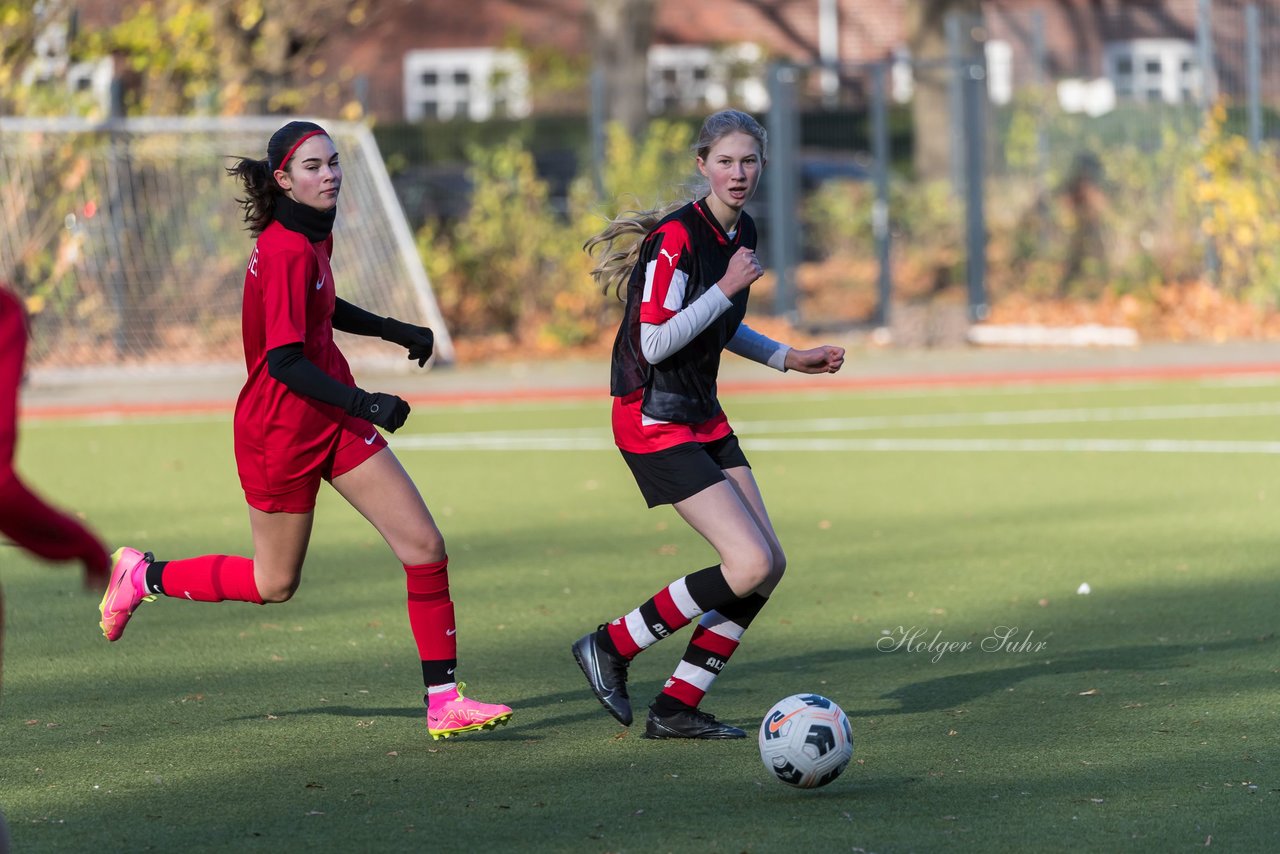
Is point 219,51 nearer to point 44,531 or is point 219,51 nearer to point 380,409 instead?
point 380,409

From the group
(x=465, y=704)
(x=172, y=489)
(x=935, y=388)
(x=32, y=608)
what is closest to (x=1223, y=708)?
(x=465, y=704)

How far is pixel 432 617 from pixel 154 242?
1499 centimetres

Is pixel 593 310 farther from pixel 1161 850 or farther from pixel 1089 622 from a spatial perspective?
pixel 1161 850

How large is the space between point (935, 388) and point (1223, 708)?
1183 cm

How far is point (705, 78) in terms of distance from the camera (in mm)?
36406

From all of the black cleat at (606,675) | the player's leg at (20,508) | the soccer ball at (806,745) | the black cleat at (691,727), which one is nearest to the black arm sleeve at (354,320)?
the black cleat at (606,675)

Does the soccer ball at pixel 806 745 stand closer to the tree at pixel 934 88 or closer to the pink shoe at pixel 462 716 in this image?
the pink shoe at pixel 462 716

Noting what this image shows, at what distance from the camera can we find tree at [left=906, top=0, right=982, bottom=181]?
79.4ft

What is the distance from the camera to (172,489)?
12.7 metres

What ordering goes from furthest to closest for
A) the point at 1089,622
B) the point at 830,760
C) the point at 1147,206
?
the point at 1147,206, the point at 1089,622, the point at 830,760

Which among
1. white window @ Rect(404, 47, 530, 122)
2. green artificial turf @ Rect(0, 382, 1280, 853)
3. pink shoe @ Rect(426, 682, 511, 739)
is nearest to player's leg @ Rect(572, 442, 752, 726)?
green artificial turf @ Rect(0, 382, 1280, 853)

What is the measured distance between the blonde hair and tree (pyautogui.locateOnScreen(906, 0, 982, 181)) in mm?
16040

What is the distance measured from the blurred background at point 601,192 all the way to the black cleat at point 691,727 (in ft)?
45.1

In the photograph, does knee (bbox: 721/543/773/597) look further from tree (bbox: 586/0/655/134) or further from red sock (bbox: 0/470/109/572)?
tree (bbox: 586/0/655/134)
